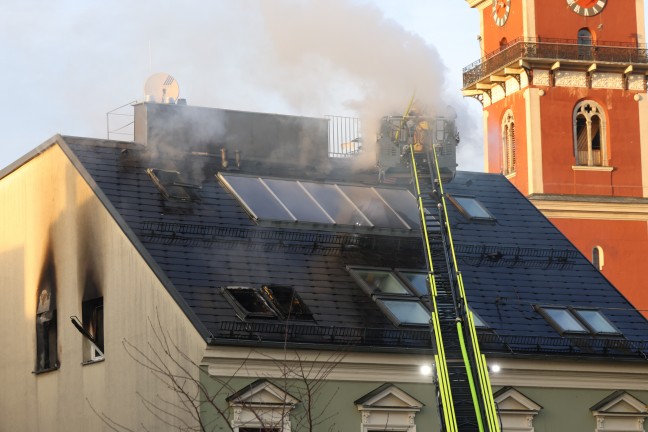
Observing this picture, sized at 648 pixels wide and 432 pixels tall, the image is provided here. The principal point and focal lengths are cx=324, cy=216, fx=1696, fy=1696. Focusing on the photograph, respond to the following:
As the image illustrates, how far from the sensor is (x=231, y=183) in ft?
119

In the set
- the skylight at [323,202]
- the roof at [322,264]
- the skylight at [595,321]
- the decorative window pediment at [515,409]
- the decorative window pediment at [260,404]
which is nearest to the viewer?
the decorative window pediment at [260,404]

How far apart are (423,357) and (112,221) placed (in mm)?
6743

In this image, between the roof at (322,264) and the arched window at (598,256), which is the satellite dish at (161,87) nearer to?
the roof at (322,264)

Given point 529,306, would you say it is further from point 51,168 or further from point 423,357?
point 51,168

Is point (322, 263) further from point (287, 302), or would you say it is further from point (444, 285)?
point (444, 285)

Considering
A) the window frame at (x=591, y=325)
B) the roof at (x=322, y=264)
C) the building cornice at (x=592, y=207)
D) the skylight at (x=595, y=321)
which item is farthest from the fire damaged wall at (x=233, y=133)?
the building cornice at (x=592, y=207)

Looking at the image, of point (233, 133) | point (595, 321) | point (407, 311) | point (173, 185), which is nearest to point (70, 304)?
point (173, 185)

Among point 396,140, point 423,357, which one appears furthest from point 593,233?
point 423,357

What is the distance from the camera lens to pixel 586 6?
238 feet

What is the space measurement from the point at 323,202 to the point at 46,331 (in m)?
6.55

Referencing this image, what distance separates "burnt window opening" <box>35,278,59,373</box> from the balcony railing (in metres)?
37.3

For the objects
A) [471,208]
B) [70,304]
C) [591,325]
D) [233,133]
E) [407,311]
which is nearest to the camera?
[407,311]

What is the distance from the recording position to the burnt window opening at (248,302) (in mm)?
31688

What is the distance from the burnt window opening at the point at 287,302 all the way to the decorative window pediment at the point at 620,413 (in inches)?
255
